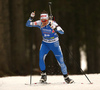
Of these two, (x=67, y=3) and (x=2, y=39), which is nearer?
(x=2, y=39)

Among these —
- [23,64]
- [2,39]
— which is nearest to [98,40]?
[23,64]

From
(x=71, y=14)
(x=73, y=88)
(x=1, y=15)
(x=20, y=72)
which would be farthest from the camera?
(x=71, y=14)

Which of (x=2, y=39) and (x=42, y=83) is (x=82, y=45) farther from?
(x=42, y=83)

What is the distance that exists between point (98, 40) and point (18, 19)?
8524mm

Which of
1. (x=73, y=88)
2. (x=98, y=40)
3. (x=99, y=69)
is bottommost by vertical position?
(x=99, y=69)

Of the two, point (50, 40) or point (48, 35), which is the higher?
point (48, 35)

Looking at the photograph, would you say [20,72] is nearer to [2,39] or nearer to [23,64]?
[23,64]

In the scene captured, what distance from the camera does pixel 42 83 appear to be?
1055cm

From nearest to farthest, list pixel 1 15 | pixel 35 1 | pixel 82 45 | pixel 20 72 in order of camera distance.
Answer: pixel 1 15
pixel 20 72
pixel 35 1
pixel 82 45

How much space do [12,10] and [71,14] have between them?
24.2 ft

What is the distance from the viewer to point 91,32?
24281 millimetres

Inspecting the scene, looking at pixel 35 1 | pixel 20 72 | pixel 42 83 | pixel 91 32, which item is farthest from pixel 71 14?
pixel 42 83

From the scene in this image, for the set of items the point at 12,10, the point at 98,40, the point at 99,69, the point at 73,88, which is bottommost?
the point at 99,69

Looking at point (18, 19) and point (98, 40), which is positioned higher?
point (18, 19)
